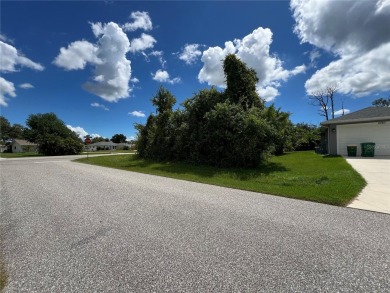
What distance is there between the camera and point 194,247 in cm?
291

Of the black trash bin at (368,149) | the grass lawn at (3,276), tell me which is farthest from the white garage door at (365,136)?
the grass lawn at (3,276)

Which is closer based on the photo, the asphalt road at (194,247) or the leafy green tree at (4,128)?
the asphalt road at (194,247)

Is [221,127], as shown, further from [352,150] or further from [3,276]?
[3,276]

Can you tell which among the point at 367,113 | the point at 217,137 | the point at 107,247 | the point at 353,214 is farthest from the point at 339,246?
the point at 367,113

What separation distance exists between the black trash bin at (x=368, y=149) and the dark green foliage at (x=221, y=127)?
6004 millimetres

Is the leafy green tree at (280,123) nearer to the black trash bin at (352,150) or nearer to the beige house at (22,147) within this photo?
the black trash bin at (352,150)

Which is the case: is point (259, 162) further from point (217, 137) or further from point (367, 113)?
point (367, 113)

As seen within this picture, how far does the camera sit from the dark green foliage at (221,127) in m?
10.9

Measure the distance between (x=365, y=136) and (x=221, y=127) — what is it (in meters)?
11.0

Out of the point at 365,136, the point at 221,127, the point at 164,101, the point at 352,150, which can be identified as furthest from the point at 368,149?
the point at 164,101

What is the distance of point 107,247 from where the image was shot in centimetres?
298

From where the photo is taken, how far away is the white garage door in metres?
14.5

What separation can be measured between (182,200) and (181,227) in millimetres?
1721

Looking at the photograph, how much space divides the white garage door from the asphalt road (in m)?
13.9
